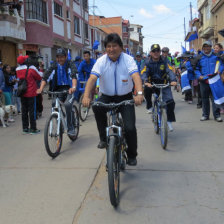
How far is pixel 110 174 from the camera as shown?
3072mm

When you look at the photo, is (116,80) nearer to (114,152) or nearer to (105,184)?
(114,152)

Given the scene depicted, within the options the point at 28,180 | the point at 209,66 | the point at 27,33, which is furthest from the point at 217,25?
the point at 28,180

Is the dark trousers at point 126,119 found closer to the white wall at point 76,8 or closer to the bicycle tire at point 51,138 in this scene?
the bicycle tire at point 51,138

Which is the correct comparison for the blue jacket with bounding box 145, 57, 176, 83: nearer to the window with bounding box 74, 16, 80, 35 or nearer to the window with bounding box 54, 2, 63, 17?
the window with bounding box 54, 2, 63, 17

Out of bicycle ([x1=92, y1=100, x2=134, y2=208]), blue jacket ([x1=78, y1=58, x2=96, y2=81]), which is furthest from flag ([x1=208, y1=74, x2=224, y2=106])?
bicycle ([x1=92, y1=100, x2=134, y2=208])

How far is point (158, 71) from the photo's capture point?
20.9 ft

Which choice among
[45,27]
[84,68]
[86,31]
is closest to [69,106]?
[84,68]

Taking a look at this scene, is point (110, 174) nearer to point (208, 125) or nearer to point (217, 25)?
point (208, 125)

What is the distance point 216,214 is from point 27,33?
62.0 ft

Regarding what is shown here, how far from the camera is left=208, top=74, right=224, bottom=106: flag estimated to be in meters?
7.65

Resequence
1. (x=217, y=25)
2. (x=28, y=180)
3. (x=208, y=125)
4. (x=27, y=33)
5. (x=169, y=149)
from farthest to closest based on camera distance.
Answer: (x=217, y=25) → (x=27, y=33) → (x=208, y=125) → (x=169, y=149) → (x=28, y=180)

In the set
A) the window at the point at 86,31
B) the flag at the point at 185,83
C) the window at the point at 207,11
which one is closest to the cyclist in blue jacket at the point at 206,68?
the flag at the point at 185,83

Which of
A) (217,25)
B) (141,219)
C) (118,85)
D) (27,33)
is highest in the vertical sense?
(217,25)

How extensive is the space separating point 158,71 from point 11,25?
13.1m
